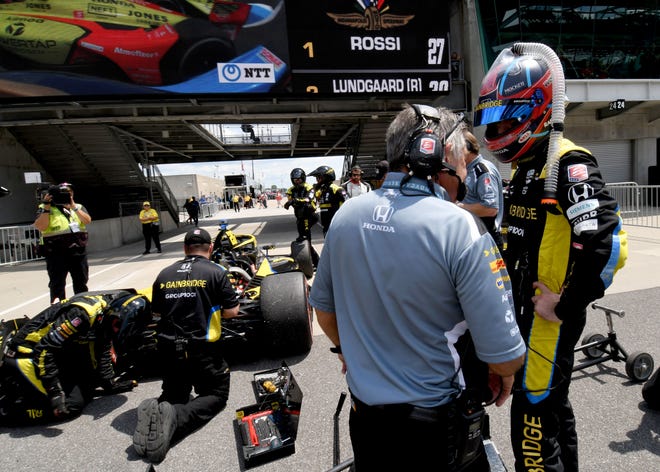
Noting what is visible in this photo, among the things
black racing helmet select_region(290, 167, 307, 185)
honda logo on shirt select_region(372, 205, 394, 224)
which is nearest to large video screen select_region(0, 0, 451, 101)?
black racing helmet select_region(290, 167, 307, 185)

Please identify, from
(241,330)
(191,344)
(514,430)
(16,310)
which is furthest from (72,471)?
(16,310)

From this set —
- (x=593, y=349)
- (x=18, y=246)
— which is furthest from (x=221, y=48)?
(x=593, y=349)

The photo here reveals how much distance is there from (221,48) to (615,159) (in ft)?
60.8

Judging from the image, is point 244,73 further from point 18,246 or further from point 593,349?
point 593,349

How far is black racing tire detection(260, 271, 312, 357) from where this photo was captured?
3.60m

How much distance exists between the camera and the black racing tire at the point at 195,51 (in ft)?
35.3

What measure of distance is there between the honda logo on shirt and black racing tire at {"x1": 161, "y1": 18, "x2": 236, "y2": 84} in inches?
440

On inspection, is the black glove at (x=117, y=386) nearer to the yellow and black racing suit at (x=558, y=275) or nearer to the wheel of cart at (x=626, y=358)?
the yellow and black racing suit at (x=558, y=275)

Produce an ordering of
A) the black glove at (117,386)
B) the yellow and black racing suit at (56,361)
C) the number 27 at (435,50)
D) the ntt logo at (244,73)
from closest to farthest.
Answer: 1. the yellow and black racing suit at (56,361)
2. the black glove at (117,386)
3. the ntt logo at (244,73)
4. the number 27 at (435,50)

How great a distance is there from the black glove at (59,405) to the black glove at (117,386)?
0.35m

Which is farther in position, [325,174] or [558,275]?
[325,174]

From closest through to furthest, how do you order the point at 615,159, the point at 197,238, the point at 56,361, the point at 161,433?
the point at 161,433, the point at 56,361, the point at 197,238, the point at 615,159

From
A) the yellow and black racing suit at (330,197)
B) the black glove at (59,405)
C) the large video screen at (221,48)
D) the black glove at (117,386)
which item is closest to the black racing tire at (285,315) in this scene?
the black glove at (117,386)

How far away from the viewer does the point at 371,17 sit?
11.4m
